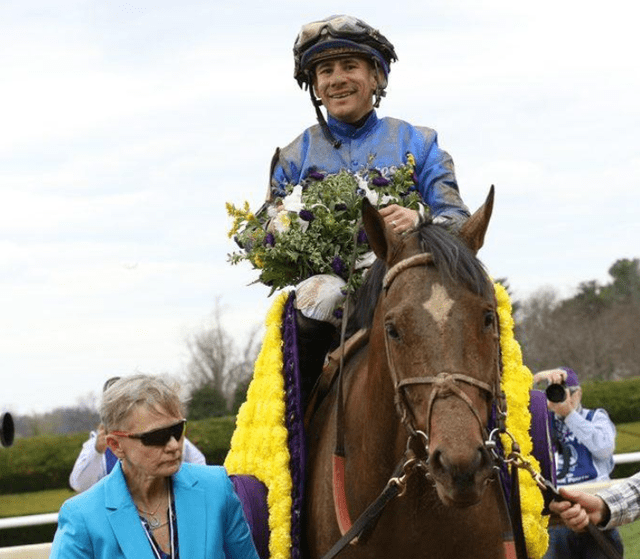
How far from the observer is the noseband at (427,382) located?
3121 mm

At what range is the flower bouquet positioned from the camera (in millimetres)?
4465

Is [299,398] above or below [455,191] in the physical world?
below

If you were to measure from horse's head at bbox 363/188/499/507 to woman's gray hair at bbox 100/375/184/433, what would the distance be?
69cm

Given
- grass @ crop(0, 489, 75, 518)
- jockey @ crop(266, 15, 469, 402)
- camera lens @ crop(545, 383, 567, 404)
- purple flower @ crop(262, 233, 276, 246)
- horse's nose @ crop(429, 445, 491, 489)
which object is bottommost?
grass @ crop(0, 489, 75, 518)

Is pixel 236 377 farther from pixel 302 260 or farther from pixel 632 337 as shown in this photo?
pixel 302 260

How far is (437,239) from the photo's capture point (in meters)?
3.51

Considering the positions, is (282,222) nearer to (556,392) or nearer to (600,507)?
(556,392)

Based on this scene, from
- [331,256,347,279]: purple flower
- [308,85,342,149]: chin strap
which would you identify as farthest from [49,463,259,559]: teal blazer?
[308,85,342,149]: chin strap

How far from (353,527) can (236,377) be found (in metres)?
30.7

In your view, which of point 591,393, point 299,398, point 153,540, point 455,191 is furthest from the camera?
point 591,393

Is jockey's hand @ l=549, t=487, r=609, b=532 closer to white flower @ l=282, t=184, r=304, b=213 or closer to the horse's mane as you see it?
the horse's mane

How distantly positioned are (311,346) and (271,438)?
463 millimetres

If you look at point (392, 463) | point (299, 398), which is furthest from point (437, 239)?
point (299, 398)

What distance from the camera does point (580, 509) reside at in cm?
330
